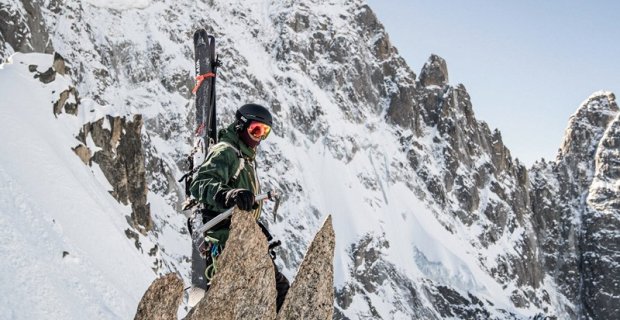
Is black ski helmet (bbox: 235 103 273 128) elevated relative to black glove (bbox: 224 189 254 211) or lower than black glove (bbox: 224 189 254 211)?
elevated

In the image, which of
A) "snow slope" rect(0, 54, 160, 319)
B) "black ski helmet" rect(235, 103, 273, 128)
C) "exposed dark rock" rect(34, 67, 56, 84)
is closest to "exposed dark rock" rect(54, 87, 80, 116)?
"exposed dark rock" rect(34, 67, 56, 84)

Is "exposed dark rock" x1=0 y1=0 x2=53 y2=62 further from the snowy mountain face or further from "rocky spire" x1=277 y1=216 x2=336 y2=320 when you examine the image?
"rocky spire" x1=277 y1=216 x2=336 y2=320

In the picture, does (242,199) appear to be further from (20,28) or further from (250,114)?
(20,28)

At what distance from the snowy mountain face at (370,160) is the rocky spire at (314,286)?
8239 cm

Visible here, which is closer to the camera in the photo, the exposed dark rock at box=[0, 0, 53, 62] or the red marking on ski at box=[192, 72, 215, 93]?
the red marking on ski at box=[192, 72, 215, 93]

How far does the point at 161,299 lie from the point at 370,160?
149 meters

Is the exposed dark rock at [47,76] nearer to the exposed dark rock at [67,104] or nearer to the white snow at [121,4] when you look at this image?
the exposed dark rock at [67,104]

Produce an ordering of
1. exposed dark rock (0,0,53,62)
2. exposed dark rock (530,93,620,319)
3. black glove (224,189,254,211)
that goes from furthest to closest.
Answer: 1. exposed dark rock (530,93,620,319)
2. exposed dark rock (0,0,53,62)
3. black glove (224,189,254,211)

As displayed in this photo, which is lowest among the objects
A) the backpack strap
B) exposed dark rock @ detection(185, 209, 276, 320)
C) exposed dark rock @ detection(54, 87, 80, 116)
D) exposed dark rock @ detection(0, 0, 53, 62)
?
exposed dark rock @ detection(0, 0, 53, 62)

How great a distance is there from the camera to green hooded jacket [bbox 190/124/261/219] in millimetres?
5330

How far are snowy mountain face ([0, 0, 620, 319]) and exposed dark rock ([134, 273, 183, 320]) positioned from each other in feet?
271

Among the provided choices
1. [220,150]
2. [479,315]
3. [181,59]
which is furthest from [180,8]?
[220,150]

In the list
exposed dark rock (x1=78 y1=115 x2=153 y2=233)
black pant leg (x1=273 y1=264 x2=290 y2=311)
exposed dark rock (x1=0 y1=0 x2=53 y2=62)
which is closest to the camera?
black pant leg (x1=273 y1=264 x2=290 y2=311)

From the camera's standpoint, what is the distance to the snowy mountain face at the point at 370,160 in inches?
4761
